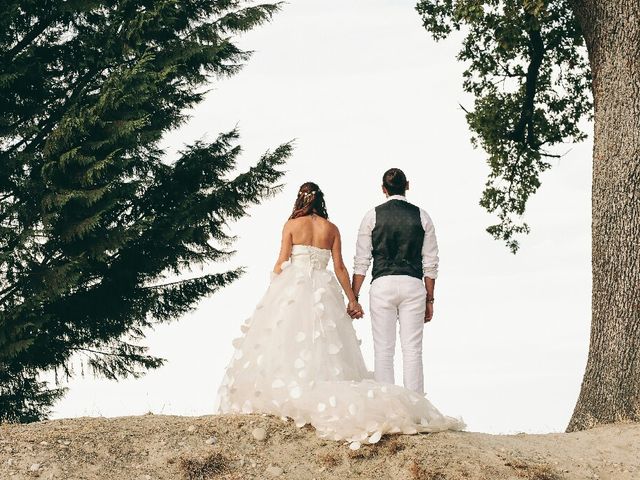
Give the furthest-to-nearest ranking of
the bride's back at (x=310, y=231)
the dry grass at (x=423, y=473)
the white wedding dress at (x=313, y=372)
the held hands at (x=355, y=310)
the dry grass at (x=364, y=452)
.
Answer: the held hands at (x=355, y=310) < the bride's back at (x=310, y=231) < the white wedding dress at (x=313, y=372) < the dry grass at (x=364, y=452) < the dry grass at (x=423, y=473)

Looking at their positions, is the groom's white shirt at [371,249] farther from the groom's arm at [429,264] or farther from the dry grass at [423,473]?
the dry grass at [423,473]

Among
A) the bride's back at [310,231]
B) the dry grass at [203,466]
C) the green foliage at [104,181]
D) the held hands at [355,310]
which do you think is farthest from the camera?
the green foliage at [104,181]

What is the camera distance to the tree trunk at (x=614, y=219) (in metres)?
12.5

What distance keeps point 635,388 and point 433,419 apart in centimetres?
391

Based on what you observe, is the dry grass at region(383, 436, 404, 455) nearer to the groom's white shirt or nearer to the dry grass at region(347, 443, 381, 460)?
the dry grass at region(347, 443, 381, 460)

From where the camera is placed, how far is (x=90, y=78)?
18719 mm

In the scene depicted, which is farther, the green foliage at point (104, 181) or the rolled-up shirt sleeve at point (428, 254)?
the green foliage at point (104, 181)

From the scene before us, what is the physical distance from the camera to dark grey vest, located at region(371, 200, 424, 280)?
1061 cm

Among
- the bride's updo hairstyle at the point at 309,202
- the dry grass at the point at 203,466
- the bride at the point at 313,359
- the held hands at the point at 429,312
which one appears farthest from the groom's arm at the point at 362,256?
the dry grass at the point at 203,466

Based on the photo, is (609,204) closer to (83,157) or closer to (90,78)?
(83,157)

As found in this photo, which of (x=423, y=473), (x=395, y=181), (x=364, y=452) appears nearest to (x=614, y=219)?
(x=395, y=181)

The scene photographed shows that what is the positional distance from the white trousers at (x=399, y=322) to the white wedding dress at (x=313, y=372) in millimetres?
283

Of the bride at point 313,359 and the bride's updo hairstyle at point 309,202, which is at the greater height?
the bride's updo hairstyle at point 309,202

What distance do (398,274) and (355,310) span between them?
2.31ft
